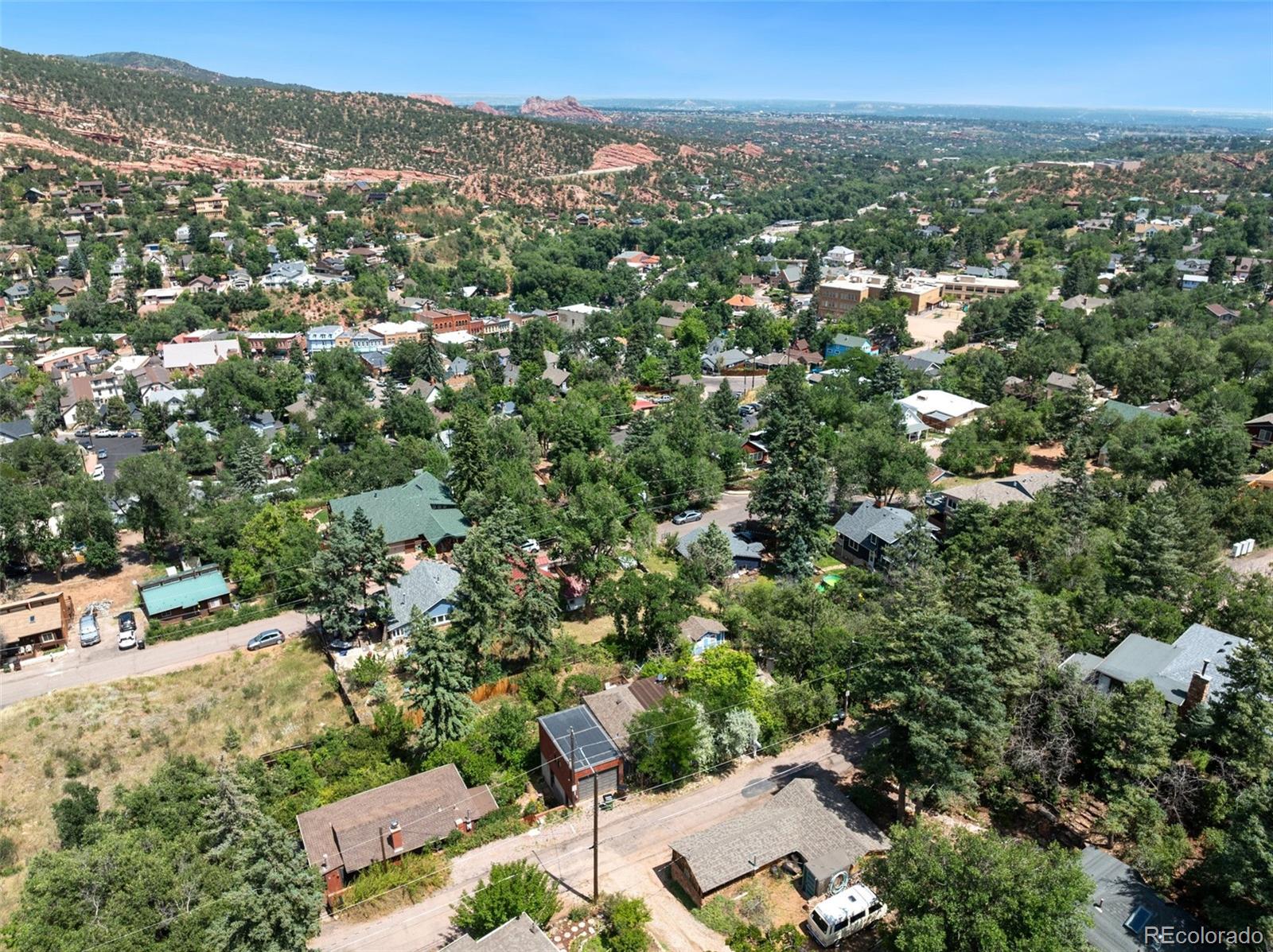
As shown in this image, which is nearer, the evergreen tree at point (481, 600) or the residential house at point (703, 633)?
the evergreen tree at point (481, 600)

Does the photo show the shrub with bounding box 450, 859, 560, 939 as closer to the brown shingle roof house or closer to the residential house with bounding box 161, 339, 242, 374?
the brown shingle roof house

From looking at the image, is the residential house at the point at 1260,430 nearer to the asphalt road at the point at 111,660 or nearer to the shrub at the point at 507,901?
the shrub at the point at 507,901

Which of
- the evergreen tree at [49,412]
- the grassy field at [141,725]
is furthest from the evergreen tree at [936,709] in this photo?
the evergreen tree at [49,412]

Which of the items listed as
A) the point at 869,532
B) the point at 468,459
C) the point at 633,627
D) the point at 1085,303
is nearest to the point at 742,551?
the point at 869,532

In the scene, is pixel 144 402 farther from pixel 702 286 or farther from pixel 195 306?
pixel 702 286

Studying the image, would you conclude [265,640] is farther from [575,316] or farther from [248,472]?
[575,316]

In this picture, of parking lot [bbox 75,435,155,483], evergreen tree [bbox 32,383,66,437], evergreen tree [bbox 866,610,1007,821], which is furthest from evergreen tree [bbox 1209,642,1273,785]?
evergreen tree [bbox 32,383,66,437]
